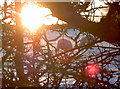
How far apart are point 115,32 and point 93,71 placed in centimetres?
205

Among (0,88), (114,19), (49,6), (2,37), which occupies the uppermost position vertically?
(49,6)

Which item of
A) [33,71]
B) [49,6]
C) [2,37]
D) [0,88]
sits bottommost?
[0,88]

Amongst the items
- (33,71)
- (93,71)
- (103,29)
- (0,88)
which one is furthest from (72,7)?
(93,71)

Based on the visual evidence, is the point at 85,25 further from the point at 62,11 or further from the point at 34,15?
the point at 34,15

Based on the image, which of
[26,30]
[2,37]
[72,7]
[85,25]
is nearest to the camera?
[85,25]

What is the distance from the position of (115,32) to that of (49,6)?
0.69 metres

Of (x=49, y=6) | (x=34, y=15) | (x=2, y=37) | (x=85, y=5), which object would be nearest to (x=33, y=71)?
(x=49, y=6)

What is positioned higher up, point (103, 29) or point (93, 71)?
point (103, 29)

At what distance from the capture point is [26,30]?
414 centimetres

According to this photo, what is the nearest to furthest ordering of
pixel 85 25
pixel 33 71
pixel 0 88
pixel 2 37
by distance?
pixel 85 25 → pixel 33 71 → pixel 0 88 → pixel 2 37

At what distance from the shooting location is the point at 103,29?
1935mm

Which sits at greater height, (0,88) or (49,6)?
(49,6)

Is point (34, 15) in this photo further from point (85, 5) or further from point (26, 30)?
point (85, 5)

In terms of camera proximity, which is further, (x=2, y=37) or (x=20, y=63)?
(x=2, y=37)
